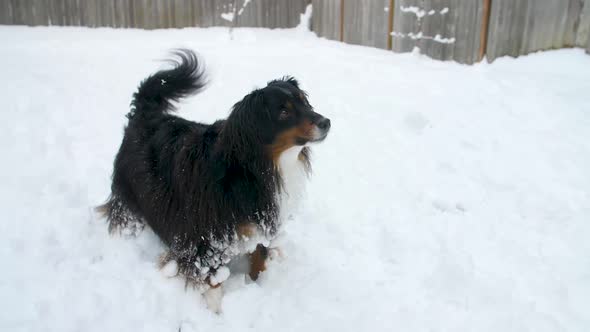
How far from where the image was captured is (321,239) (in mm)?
2998

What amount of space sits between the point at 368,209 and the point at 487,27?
3.26 m

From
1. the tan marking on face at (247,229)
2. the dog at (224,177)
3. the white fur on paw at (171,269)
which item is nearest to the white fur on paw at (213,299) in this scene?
the dog at (224,177)

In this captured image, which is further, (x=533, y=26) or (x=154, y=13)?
(x=154, y=13)

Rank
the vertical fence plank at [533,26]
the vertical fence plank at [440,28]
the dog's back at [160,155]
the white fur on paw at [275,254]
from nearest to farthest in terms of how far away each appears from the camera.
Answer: the dog's back at [160,155] → the white fur on paw at [275,254] → the vertical fence plank at [533,26] → the vertical fence plank at [440,28]

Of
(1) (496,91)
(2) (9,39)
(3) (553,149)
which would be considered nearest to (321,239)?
(3) (553,149)

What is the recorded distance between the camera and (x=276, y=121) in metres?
2.23

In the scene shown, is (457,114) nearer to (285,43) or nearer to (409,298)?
(409,298)

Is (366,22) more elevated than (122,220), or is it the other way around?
(366,22)

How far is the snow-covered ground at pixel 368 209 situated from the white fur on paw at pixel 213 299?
0.05 m

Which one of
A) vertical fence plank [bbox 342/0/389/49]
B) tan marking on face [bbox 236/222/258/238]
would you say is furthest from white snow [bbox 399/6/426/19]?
tan marking on face [bbox 236/222/258/238]

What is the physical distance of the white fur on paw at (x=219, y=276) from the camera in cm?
241

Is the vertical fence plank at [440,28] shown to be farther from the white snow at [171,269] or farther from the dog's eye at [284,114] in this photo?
the white snow at [171,269]

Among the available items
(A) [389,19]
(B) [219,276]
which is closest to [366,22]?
(A) [389,19]

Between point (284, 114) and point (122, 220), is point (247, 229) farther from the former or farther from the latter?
point (122, 220)
